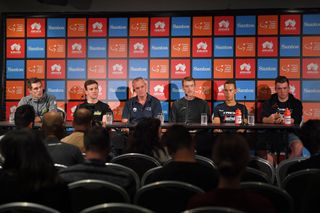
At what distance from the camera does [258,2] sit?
724 centimetres

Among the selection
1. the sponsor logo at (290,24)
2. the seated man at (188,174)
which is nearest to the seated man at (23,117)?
the seated man at (188,174)

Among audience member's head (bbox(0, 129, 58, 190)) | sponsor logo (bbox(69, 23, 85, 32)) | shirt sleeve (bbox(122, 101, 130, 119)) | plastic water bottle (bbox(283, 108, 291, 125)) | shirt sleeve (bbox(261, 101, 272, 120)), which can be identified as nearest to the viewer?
audience member's head (bbox(0, 129, 58, 190))

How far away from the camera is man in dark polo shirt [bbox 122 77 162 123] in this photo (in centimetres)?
664

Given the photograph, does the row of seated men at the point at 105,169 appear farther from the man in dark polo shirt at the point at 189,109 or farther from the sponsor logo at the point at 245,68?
the sponsor logo at the point at 245,68

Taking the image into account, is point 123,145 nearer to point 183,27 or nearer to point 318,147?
point 183,27

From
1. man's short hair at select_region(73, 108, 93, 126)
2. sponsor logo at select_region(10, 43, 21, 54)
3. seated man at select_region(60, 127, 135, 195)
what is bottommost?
seated man at select_region(60, 127, 135, 195)

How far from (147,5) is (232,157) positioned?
5.79 metres

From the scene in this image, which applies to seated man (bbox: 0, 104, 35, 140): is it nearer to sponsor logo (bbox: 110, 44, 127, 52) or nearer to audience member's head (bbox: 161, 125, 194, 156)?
audience member's head (bbox: 161, 125, 194, 156)

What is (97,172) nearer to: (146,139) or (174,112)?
(146,139)

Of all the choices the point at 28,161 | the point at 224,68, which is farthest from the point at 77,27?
the point at 28,161

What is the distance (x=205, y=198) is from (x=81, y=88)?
19.0 feet

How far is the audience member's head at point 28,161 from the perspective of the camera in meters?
2.18

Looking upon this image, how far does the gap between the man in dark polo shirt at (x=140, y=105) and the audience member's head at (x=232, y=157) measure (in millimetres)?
4521

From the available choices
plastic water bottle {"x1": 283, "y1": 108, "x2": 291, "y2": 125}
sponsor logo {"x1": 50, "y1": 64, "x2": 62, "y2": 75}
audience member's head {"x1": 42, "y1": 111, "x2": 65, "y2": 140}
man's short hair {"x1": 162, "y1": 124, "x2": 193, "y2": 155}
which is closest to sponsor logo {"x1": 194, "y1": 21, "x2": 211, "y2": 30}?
plastic water bottle {"x1": 283, "y1": 108, "x2": 291, "y2": 125}
